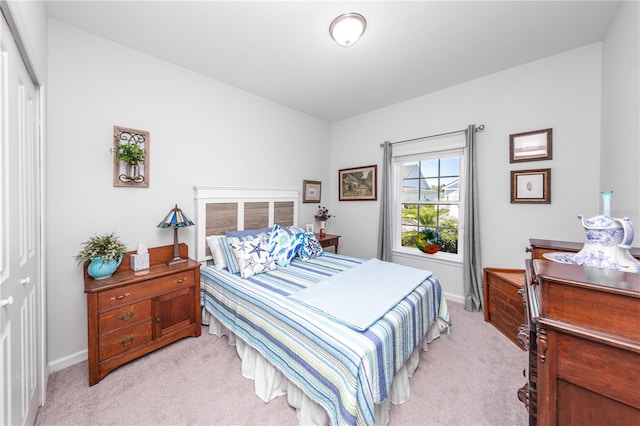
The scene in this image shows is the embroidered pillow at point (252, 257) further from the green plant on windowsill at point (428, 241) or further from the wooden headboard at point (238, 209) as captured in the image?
the green plant on windowsill at point (428, 241)

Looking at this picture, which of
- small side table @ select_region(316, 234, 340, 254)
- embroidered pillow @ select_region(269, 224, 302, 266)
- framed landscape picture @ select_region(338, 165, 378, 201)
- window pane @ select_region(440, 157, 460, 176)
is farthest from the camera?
framed landscape picture @ select_region(338, 165, 378, 201)

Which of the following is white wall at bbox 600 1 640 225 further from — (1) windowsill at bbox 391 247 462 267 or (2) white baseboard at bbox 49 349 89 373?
(2) white baseboard at bbox 49 349 89 373

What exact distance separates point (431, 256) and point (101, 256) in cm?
358

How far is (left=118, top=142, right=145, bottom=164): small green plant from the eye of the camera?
6.94 ft

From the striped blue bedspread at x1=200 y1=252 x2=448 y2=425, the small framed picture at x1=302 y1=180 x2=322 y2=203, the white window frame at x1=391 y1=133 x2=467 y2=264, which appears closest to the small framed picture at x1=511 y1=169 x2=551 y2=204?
the white window frame at x1=391 y1=133 x2=467 y2=264

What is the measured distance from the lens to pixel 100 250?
194 centimetres

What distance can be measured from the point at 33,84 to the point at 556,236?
176 inches

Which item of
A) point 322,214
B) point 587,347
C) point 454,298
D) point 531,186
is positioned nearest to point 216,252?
point 322,214

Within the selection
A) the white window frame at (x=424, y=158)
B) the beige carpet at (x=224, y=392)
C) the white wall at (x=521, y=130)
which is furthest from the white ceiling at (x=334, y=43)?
the beige carpet at (x=224, y=392)

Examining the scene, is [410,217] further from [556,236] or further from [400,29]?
[400,29]

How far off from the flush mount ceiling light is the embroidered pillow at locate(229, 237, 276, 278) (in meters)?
2.01

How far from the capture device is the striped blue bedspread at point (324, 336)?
1226mm

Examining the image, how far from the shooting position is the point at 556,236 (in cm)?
248

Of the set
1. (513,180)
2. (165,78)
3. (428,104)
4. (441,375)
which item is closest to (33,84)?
(165,78)
